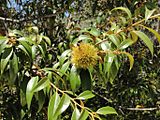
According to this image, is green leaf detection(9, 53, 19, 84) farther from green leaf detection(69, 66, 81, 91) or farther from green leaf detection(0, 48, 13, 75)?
green leaf detection(69, 66, 81, 91)

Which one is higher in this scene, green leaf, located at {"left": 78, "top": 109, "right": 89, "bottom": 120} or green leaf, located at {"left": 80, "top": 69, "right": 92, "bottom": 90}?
green leaf, located at {"left": 80, "top": 69, "right": 92, "bottom": 90}

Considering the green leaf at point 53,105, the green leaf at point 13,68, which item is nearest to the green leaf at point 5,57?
the green leaf at point 13,68

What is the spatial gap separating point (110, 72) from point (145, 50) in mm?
1123

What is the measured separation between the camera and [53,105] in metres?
0.87

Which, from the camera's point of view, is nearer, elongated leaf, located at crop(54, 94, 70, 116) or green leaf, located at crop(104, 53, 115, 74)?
elongated leaf, located at crop(54, 94, 70, 116)

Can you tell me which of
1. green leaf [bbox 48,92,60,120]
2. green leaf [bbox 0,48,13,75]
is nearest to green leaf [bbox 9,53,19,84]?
green leaf [bbox 0,48,13,75]

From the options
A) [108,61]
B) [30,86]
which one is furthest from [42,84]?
[108,61]

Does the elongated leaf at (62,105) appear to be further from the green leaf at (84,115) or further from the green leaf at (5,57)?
→ the green leaf at (5,57)

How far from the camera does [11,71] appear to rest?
0.97 metres

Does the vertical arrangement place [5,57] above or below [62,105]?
above

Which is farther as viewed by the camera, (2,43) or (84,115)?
(2,43)

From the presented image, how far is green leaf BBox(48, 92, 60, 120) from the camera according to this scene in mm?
851

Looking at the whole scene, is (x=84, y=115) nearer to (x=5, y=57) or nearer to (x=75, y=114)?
(x=75, y=114)

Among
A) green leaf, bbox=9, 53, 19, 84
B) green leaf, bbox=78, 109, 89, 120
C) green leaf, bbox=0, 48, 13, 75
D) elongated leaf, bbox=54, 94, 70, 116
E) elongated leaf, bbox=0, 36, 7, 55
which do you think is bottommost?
green leaf, bbox=78, 109, 89, 120
